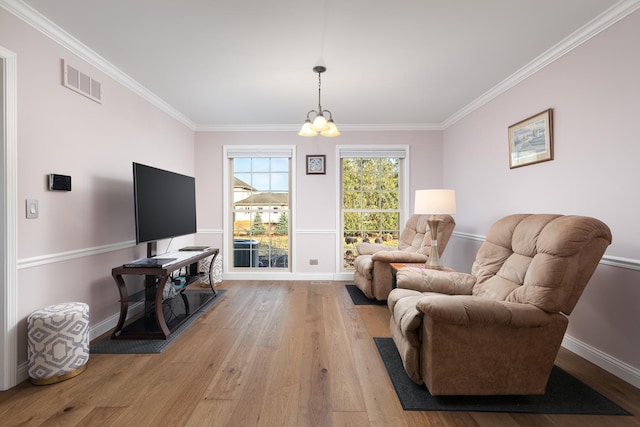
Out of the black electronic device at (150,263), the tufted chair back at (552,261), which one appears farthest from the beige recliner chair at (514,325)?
the black electronic device at (150,263)

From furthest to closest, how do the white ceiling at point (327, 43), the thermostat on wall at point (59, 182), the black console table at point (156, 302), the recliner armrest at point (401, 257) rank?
the recliner armrest at point (401, 257) → the black console table at point (156, 302) → the thermostat on wall at point (59, 182) → the white ceiling at point (327, 43)

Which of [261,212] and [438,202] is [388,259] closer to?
[438,202]

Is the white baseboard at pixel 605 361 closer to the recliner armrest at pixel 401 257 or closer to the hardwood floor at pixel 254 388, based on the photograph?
the hardwood floor at pixel 254 388

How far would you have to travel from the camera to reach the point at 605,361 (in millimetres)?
2113

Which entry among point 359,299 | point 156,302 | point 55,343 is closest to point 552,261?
point 359,299

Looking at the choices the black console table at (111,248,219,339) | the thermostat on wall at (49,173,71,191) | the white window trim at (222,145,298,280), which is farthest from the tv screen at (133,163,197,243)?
the white window trim at (222,145,298,280)

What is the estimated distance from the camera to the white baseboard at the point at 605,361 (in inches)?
76.3

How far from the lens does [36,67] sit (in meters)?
2.13

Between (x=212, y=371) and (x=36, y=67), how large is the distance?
2541 millimetres

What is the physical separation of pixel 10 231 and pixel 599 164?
4134 mm

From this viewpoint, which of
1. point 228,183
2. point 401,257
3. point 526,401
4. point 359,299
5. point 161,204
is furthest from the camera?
point 228,183

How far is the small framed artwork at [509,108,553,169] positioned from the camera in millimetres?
2615

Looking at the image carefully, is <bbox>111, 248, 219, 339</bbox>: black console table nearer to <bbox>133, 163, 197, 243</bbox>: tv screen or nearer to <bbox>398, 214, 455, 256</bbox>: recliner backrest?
<bbox>133, 163, 197, 243</bbox>: tv screen

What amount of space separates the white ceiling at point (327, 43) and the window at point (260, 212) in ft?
4.38
